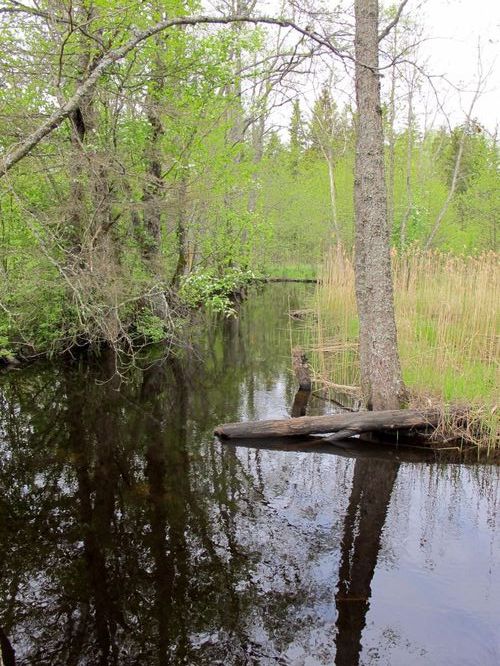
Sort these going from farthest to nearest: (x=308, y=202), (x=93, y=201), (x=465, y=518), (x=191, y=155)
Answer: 1. (x=308, y=202)
2. (x=191, y=155)
3. (x=93, y=201)
4. (x=465, y=518)

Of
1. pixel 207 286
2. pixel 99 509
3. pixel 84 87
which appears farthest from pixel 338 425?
pixel 84 87

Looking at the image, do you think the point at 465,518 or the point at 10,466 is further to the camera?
the point at 10,466

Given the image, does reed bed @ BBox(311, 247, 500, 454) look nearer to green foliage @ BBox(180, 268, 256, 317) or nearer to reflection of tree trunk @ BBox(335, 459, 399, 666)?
reflection of tree trunk @ BBox(335, 459, 399, 666)

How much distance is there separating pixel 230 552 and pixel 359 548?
95cm

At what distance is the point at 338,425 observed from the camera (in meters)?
5.63

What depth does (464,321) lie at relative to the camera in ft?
22.2

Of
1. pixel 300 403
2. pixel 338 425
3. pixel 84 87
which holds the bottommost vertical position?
pixel 300 403

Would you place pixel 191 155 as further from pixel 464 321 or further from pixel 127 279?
pixel 464 321

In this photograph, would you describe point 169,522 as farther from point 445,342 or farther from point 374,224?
point 445,342

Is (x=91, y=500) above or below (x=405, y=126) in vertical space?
below

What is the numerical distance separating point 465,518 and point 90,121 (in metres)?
7.25

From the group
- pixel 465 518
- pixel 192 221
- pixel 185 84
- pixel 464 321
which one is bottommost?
pixel 465 518

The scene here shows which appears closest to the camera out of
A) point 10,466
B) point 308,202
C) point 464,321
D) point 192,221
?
point 10,466

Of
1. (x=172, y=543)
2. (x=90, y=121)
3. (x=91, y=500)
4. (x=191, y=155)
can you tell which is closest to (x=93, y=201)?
(x=90, y=121)
